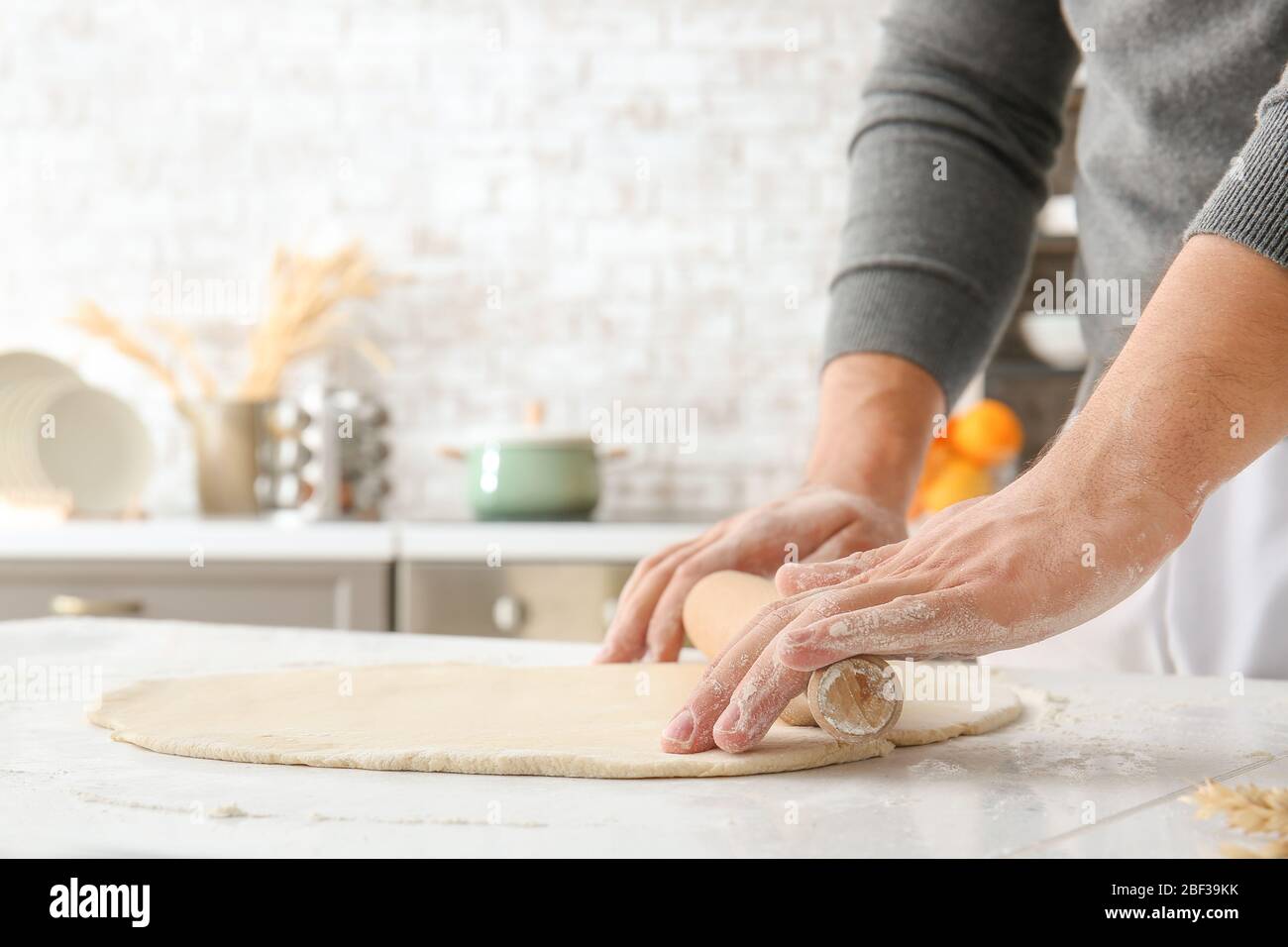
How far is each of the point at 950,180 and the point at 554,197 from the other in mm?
1585

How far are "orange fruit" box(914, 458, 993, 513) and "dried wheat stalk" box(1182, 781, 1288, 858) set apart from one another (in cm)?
191

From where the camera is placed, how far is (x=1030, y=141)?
51.7 inches

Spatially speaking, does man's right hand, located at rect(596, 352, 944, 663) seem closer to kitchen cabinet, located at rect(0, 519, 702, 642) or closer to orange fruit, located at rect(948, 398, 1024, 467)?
kitchen cabinet, located at rect(0, 519, 702, 642)

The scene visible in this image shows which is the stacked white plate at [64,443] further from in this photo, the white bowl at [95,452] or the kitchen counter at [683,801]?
the kitchen counter at [683,801]

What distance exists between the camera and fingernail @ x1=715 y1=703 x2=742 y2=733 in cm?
66

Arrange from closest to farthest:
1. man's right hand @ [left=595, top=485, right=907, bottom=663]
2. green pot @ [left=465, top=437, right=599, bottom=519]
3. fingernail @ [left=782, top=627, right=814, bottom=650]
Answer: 1. fingernail @ [left=782, top=627, right=814, bottom=650]
2. man's right hand @ [left=595, top=485, right=907, bottom=663]
3. green pot @ [left=465, top=437, right=599, bottom=519]

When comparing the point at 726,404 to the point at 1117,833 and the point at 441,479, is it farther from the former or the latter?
the point at 1117,833

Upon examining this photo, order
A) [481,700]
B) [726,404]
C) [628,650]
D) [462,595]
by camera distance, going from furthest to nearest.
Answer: [726,404], [462,595], [628,650], [481,700]

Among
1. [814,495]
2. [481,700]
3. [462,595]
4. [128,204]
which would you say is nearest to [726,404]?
[462,595]

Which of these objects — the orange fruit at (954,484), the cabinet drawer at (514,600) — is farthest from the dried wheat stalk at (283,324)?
the orange fruit at (954,484)

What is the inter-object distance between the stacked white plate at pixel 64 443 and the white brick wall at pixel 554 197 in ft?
0.91

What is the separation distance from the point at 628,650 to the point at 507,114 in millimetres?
1953

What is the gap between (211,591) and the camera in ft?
6.99

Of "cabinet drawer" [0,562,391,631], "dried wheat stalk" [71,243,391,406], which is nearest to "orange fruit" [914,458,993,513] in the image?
"cabinet drawer" [0,562,391,631]
